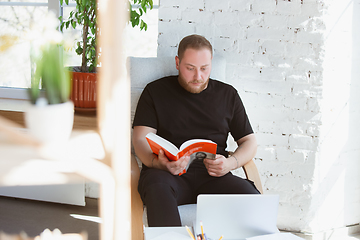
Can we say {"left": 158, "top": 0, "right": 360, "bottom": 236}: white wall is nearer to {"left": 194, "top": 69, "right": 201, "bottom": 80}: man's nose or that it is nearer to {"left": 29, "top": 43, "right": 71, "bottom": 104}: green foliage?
{"left": 194, "top": 69, "right": 201, "bottom": 80}: man's nose

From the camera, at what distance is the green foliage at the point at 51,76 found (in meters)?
0.37

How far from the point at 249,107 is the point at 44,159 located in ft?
6.04

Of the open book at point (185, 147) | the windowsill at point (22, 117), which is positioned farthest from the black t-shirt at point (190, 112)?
the windowsill at point (22, 117)

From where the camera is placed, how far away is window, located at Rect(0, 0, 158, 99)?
2.20 metres

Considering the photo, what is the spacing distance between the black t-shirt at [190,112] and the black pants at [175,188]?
0.19 m

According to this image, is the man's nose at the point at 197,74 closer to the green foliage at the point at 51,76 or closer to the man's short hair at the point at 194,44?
the man's short hair at the point at 194,44

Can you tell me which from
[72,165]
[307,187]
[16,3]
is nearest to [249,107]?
[307,187]

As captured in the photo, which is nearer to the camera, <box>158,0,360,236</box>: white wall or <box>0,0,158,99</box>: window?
<box>158,0,360,236</box>: white wall

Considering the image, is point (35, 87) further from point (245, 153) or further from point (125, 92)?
point (245, 153)

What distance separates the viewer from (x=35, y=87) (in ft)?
1.21

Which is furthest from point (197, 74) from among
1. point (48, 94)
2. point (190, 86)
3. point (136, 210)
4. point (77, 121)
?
point (48, 94)

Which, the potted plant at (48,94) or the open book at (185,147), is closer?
the potted plant at (48,94)

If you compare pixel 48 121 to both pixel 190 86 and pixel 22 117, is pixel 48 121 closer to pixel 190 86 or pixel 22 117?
pixel 22 117

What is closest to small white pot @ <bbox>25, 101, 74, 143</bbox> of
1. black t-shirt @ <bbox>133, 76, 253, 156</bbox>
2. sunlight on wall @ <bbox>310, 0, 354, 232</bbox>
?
black t-shirt @ <bbox>133, 76, 253, 156</bbox>
